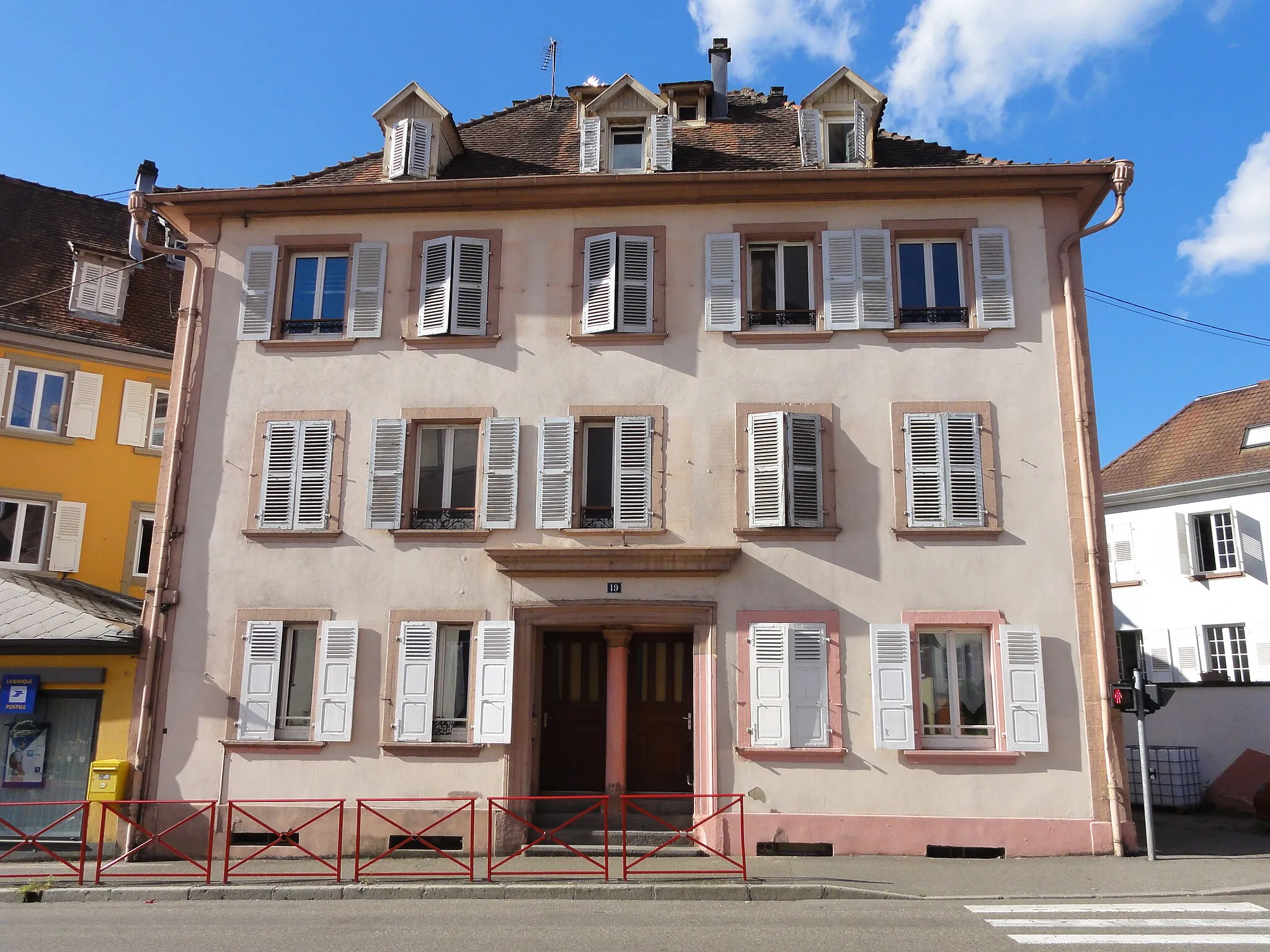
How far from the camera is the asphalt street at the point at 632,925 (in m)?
8.47

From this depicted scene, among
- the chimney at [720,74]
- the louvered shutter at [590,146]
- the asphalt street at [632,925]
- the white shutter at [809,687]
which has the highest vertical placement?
the chimney at [720,74]

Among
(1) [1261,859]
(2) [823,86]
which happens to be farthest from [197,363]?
(1) [1261,859]

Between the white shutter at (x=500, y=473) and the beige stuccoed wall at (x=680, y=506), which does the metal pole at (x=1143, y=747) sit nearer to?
the beige stuccoed wall at (x=680, y=506)

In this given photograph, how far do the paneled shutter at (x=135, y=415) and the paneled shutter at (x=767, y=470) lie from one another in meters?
12.8

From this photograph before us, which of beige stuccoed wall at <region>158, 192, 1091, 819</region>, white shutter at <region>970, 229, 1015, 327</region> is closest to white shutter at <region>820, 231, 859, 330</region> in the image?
beige stuccoed wall at <region>158, 192, 1091, 819</region>

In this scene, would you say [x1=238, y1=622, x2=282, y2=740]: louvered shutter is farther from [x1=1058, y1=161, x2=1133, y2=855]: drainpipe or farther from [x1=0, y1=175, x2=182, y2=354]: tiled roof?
[x1=1058, y1=161, x2=1133, y2=855]: drainpipe

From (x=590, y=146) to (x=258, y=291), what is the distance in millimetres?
5222

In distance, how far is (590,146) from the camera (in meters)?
15.2

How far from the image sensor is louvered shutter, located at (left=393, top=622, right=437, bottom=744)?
43.8ft

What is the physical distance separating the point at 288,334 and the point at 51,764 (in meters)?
6.65

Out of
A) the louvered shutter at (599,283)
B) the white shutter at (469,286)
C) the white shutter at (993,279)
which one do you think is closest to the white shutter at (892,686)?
the white shutter at (993,279)

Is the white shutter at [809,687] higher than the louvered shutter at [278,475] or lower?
lower

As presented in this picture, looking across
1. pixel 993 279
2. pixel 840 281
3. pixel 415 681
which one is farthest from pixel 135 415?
pixel 993 279

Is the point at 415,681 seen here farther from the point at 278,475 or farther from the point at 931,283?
the point at 931,283
